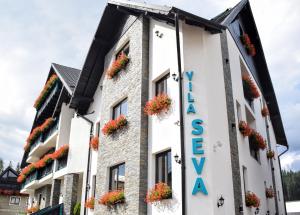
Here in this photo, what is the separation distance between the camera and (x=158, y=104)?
1114 cm

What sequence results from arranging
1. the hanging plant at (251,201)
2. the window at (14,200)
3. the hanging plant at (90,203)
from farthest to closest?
the window at (14,200)
the hanging plant at (90,203)
the hanging plant at (251,201)

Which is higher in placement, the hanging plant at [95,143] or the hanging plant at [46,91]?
the hanging plant at [46,91]

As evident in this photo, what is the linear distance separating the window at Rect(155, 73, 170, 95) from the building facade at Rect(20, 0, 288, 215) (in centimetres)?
4

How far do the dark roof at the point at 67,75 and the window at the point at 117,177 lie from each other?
7.72 m

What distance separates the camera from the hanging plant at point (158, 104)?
11.0 m

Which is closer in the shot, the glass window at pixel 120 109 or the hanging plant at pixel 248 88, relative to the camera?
the glass window at pixel 120 109

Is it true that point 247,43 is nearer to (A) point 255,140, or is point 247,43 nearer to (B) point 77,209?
(A) point 255,140

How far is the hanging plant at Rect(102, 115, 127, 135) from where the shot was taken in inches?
505

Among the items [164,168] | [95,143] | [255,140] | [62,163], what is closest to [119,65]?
[95,143]

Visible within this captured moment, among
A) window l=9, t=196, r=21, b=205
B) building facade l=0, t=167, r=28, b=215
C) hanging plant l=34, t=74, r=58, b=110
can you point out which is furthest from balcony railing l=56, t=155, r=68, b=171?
window l=9, t=196, r=21, b=205

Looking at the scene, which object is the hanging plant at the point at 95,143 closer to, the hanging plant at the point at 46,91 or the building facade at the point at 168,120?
the building facade at the point at 168,120

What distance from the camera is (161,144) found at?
10945 mm

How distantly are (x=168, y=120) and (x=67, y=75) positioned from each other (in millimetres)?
14156

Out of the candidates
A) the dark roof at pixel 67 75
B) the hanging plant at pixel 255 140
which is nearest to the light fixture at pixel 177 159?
the hanging plant at pixel 255 140
